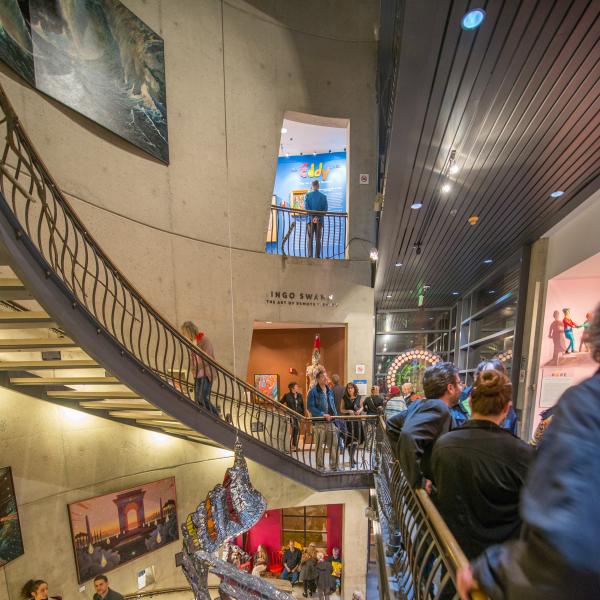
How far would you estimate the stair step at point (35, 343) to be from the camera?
10.3 ft

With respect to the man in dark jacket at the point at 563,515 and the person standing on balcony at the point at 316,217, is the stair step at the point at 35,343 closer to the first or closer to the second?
the man in dark jacket at the point at 563,515

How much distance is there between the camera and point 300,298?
320 inches

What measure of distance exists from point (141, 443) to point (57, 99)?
597 centimetres

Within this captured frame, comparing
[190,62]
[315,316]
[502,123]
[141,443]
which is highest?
[190,62]

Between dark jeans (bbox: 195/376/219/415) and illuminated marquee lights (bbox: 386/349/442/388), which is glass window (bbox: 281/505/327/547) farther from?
dark jeans (bbox: 195/376/219/415)

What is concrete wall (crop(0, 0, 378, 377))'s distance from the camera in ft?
18.4

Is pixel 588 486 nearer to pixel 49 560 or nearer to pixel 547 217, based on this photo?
pixel 547 217

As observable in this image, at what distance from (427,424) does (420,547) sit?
2.15ft

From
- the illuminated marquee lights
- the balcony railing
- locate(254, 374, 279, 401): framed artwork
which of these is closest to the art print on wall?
the balcony railing

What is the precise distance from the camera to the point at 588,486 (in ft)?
1.93

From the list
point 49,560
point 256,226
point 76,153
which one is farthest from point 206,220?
point 49,560

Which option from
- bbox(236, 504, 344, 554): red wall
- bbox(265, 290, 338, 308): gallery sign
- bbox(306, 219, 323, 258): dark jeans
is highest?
bbox(306, 219, 323, 258): dark jeans

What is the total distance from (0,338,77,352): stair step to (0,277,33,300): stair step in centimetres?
51

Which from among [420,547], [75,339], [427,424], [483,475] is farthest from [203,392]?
[483,475]
